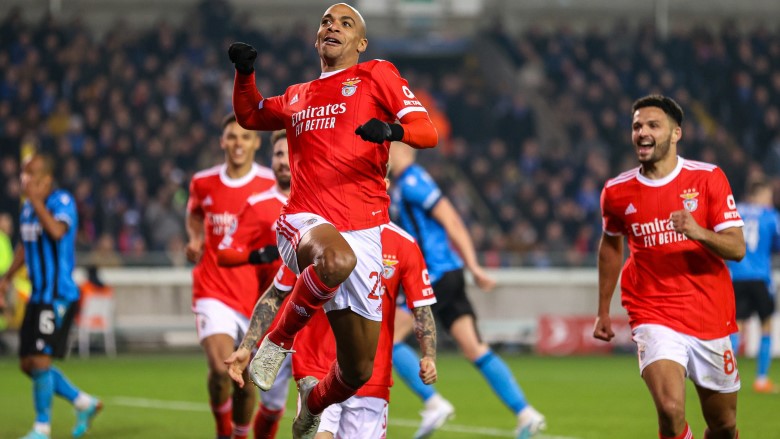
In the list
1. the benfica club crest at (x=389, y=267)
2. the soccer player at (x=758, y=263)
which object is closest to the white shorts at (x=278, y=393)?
the benfica club crest at (x=389, y=267)

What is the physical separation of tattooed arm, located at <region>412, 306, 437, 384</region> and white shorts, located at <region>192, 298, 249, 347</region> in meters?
2.16

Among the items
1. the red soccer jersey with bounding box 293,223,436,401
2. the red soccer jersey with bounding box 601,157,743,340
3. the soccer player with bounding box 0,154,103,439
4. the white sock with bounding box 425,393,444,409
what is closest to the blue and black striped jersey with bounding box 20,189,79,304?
the soccer player with bounding box 0,154,103,439

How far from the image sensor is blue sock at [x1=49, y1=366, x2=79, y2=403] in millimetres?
10150

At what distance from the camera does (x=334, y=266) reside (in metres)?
5.59

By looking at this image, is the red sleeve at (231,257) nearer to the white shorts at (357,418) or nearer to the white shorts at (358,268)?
the white shorts at (357,418)

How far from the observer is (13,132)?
21969 mm

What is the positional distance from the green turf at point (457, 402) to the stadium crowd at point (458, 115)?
3.43m

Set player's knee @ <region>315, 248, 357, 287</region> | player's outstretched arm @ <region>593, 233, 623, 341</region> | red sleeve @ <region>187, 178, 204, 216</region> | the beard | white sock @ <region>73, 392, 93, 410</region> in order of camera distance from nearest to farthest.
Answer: player's knee @ <region>315, 248, 357, 287</region> → the beard → player's outstretched arm @ <region>593, 233, 623, 341</region> → red sleeve @ <region>187, 178, 204, 216</region> → white sock @ <region>73, 392, 93, 410</region>

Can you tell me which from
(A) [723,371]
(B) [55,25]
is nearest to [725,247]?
(A) [723,371]

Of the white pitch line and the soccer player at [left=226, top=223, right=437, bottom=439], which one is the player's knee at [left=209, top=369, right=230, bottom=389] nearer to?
the soccer player at [left=226, top=223, right=437, bottom=439]

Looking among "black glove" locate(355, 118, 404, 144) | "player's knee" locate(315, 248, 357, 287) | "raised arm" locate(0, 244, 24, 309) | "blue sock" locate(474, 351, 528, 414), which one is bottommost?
"blue sock" locate(474, 351, 528, 414)

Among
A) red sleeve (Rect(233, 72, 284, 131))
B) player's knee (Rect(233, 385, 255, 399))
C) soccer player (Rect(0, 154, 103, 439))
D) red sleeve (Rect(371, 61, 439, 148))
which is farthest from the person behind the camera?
soccer player (Rect(0, 154, 103, 439))

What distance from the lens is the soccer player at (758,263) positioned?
14164 mm

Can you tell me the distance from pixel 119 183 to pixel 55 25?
5228mm
